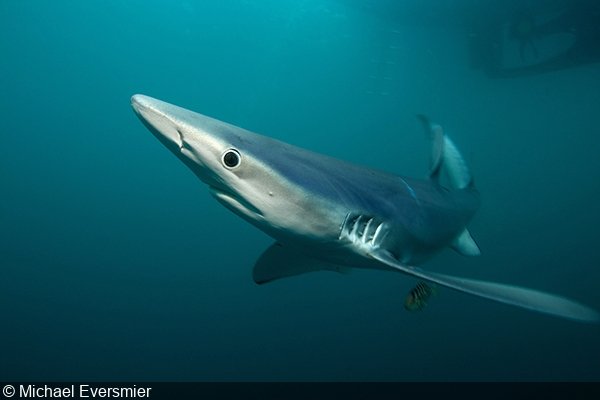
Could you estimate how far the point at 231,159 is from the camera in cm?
190

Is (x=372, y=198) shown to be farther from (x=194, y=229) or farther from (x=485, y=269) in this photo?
(x=194, y=229)

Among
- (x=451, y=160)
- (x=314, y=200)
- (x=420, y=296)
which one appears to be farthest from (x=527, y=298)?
(x=451, y=160)

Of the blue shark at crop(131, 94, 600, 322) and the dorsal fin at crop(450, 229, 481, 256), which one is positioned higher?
the dorsal fin at crop(450, 229, 481, 256)

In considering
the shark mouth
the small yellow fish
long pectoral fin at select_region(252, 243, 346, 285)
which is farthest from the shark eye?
the small yellow fish

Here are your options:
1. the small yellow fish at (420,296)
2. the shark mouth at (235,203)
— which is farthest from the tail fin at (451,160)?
the shark mouth at (235,203)

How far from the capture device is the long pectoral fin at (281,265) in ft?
10.9

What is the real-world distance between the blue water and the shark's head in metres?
6.63

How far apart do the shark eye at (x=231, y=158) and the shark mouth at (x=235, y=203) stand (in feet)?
0.60

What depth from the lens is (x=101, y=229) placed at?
42281 mm

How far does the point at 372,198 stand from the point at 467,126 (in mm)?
43983

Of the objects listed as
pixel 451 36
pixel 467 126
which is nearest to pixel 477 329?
pixel 451 36

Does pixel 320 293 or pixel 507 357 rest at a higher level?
pixel 320 293

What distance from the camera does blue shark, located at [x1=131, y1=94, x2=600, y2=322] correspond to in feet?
5.99

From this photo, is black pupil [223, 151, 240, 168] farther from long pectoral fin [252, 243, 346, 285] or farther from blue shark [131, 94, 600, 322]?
long pectoral fin [252, 243, 346, 285]
